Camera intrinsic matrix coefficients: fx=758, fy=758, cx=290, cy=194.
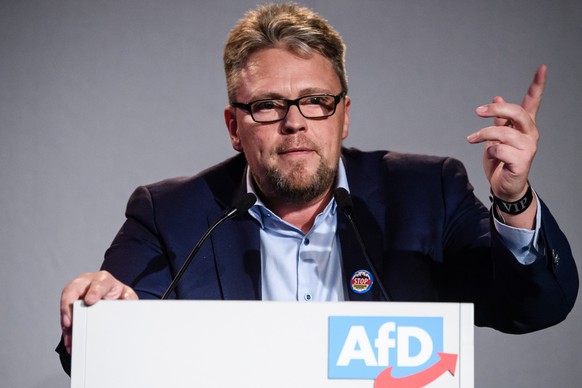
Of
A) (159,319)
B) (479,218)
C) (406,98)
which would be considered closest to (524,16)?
(406,98)

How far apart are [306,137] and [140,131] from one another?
3.56 ft

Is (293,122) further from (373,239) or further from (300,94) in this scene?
(373,239)

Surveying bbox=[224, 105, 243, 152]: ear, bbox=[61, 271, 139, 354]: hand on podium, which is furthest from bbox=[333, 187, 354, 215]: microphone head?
bbox=[224, 105, 243, 152]: ear

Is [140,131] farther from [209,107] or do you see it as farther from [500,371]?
[500,371]

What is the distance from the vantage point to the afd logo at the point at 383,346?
1.10 meters

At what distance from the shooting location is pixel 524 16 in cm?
276

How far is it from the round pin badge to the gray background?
3.29ft

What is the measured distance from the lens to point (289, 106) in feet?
6.45

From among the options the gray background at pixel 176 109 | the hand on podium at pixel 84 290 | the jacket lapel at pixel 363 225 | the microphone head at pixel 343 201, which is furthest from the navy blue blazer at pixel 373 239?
the gray background at pixel 176 109

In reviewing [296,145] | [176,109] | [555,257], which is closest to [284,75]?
[296,145]

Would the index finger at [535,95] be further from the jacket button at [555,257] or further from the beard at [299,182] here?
the beard at [299,182]

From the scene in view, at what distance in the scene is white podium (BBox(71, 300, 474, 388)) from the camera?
3.62ft

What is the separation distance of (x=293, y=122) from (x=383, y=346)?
3.07ft

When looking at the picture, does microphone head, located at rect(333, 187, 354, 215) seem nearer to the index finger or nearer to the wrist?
the wrist
